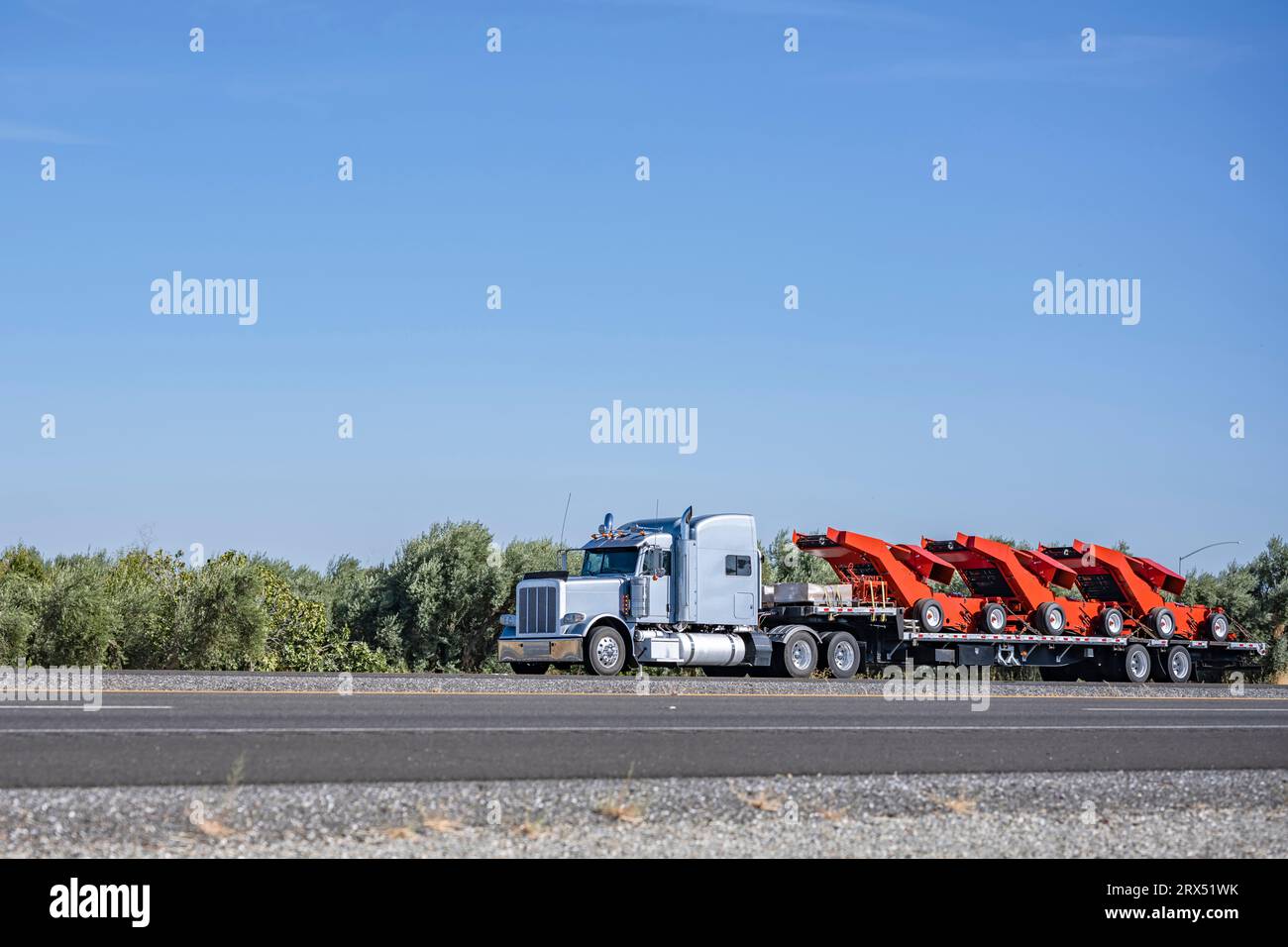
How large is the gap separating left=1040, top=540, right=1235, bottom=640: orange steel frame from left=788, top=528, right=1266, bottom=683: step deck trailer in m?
0.69

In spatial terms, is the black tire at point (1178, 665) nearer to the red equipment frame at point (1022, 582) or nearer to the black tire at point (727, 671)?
the red equipment frame at point (1022, 582)

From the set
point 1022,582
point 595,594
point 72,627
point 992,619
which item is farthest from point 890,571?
point 72,627

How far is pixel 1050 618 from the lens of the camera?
33969mm

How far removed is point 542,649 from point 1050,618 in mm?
12188

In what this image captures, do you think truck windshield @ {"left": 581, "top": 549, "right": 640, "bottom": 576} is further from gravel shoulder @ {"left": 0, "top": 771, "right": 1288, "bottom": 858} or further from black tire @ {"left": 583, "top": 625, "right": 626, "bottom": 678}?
gravel shoulder @ {"left": 0, "top": 771, "right": 1288, "bottom": 858}

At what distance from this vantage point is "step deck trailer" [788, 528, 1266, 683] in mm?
31281

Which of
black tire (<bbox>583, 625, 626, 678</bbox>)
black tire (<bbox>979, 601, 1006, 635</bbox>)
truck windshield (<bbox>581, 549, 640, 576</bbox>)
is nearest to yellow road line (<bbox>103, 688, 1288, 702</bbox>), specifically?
black tire (<bbox>583, 625, 626, 678</bbox>)

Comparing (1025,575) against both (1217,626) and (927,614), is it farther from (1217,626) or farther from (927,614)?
(1217,626)

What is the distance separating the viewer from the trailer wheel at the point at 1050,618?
1335 inches

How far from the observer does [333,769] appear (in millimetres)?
11250
